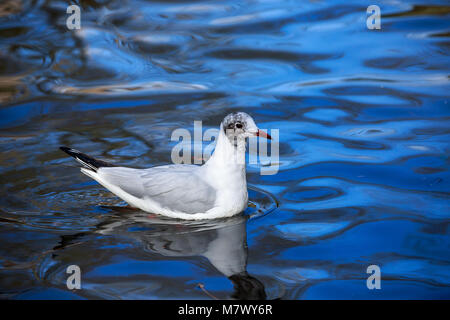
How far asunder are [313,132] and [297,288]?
3815mm

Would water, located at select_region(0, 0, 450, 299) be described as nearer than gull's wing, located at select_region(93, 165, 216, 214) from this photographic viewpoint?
Yes

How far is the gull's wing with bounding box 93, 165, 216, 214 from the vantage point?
256 inches

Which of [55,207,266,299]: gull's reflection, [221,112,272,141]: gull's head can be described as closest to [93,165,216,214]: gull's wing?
[55,207,266,299]: gull's reflection

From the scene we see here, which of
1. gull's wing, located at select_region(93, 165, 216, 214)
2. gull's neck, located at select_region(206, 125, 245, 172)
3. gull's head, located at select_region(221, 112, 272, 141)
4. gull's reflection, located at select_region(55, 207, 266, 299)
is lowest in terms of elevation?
gull's reflection, located at select_region(55, 207, 266, 299)

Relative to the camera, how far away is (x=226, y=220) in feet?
21.7

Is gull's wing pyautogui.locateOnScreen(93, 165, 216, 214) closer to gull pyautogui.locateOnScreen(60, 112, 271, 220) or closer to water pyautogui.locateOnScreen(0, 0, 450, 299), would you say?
gull pyautogui.locateOnScreen(60, 112, 271, 220)

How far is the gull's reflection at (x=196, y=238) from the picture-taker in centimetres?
573

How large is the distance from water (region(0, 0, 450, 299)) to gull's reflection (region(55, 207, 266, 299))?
21 mm

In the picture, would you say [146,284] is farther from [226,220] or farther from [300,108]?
[300,108]

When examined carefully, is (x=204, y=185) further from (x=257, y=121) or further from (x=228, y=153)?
(x=257, y=121)

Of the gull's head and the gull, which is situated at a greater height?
the gull's head

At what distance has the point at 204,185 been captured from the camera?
258 inches

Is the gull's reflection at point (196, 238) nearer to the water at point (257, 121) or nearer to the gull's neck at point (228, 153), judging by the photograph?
the water at point (257, 121)

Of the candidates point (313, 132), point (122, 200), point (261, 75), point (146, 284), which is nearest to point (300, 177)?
point (313, 132)
